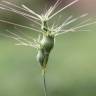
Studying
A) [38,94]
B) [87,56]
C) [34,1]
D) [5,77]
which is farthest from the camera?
[34,1]

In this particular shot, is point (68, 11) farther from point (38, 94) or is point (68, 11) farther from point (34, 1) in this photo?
point (38, 94)

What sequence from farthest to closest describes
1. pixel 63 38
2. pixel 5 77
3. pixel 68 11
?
pixel 68 11 < pixel 63 38 < pixel 5 77

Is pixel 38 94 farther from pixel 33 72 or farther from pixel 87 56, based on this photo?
pixel 87 56

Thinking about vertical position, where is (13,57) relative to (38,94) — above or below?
above

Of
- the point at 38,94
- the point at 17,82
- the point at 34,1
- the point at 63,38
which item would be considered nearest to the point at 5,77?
the point at 17,82

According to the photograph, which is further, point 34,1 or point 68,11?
point 34,1

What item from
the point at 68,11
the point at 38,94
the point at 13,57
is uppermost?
the point at 68,11
